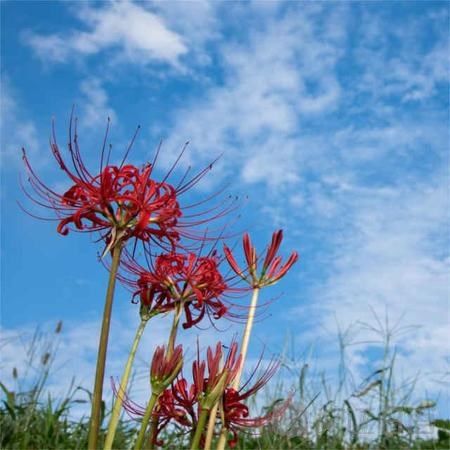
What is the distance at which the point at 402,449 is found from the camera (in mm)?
4215

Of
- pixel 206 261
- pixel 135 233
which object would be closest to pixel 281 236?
pixel 206 261

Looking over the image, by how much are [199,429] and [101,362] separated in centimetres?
29

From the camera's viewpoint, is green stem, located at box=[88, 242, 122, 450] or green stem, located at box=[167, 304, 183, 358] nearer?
green stem, located at box=[88, 242, 122, 450]

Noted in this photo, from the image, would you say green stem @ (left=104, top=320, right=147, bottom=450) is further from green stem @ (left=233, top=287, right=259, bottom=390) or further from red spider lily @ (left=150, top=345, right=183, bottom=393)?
green stem @ (left=233, top=287, right=259, bottom=390)

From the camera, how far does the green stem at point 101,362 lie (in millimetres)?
1744

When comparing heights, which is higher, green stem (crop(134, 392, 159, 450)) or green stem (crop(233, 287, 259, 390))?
green stem (crop(233, 287, 259, 390))

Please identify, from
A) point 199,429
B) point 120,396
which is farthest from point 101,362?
point 199,429

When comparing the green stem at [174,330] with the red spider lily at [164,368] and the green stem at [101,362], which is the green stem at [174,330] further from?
the green stem at [101,362]

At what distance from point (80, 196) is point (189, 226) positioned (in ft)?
1.01

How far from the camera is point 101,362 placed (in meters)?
1.76

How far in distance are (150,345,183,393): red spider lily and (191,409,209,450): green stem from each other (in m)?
0.11

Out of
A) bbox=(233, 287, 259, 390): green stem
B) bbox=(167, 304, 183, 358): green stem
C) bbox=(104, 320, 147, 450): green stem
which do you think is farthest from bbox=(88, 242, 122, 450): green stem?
bbox=(233, 287, 259, 390): green stem

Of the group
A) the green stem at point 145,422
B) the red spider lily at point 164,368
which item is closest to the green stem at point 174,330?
the red spider lily at point 164,368

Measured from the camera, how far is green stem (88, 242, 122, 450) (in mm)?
1744
